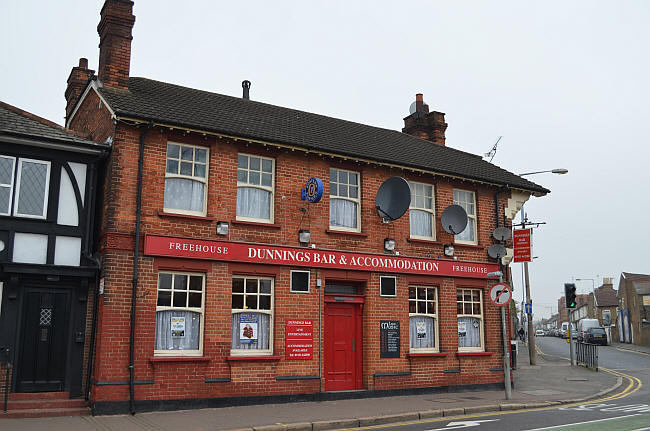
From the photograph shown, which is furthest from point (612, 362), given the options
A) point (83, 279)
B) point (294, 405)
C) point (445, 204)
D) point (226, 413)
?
point (83, 279)

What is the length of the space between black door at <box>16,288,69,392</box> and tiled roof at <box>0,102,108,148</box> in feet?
10.6

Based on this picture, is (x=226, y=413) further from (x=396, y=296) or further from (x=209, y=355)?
(x=396, y=296)

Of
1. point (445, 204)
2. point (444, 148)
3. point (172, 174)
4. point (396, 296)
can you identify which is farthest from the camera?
point (444, 148)

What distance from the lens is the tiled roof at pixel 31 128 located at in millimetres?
12492

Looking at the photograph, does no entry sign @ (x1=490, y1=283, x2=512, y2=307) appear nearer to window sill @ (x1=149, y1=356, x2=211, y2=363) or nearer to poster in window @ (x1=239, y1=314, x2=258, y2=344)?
poster in window @ (x1=239, y1=314, x2=258, y2=344)

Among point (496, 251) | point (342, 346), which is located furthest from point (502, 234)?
point (342, 346)

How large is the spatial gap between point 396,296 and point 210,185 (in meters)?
5.98

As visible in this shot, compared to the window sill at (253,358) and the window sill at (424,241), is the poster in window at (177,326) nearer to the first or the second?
the window sill at (253,358)

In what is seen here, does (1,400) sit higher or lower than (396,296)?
lower

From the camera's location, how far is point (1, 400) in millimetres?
11703

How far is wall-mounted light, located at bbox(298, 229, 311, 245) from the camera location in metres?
14.9

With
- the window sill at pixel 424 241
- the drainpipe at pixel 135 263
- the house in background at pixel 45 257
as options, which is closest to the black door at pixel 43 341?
the house in background at pixel 45 257

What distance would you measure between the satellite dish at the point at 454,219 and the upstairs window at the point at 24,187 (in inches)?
415

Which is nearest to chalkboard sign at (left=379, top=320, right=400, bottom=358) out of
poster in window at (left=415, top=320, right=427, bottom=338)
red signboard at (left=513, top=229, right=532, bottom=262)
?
poster in window at (left=415, top=320, right=427, bottom=338)
